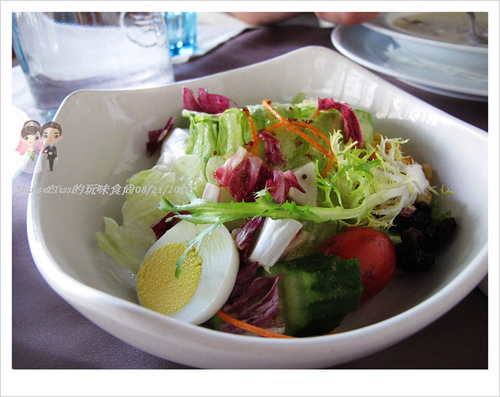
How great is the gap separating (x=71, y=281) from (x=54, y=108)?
1175 millimetres

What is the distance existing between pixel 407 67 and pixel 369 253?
1.02 m

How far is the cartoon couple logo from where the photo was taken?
96 cm

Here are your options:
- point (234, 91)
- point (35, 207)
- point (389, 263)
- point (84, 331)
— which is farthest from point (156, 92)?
point (389, 263)

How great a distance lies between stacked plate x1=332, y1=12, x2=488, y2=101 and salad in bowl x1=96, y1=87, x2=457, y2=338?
0.46m

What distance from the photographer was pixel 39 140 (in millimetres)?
1002

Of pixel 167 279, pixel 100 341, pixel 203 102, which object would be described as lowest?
pixel 100 341

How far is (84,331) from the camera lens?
856 mm

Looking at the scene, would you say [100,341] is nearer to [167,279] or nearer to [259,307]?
[167,279]

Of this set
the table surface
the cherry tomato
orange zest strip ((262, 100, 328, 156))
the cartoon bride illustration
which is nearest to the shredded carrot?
orange zest strip ((262, 100, 328, 156))

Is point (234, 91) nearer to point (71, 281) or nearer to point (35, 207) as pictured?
point (35, 207)

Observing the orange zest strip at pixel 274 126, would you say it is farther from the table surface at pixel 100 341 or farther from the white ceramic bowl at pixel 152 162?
the table surface at pixel 100 341

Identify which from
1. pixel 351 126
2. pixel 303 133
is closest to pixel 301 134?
pixel 303 133

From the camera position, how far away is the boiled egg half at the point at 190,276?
0.77 metres

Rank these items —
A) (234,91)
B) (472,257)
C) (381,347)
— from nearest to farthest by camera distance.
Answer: (381,347) < (472,257) < (234,91)
